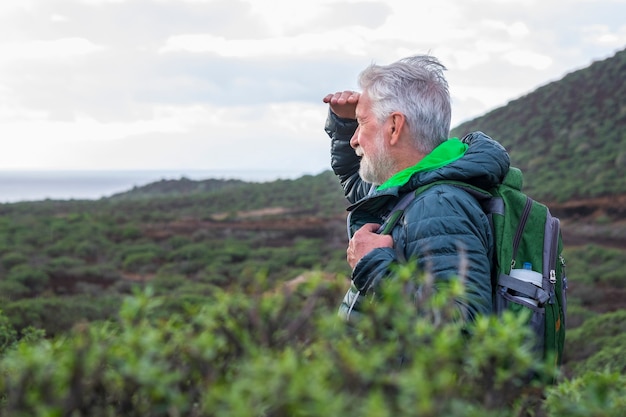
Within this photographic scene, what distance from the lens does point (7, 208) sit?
3092 cm

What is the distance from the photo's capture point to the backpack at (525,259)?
2.19 metres

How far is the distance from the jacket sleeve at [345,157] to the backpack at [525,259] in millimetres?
1014

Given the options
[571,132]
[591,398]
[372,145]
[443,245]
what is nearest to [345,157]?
[372,145]

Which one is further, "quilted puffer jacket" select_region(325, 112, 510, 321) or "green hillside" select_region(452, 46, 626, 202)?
"green hillside" select_region(452, 46, 626, 202)

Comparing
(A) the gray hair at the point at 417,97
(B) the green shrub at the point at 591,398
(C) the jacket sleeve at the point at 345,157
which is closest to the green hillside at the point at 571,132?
(C) the jacket sleeve at the point at 345,157

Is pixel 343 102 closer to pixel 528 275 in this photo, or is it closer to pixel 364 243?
pixel 364 243

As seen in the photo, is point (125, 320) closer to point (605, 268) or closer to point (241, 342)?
point (241, 342)

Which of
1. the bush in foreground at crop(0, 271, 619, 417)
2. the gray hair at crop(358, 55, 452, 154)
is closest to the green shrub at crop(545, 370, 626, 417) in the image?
the bush in foreground at crop(0, 271, 619, 417)

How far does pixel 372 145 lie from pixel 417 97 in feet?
0.73

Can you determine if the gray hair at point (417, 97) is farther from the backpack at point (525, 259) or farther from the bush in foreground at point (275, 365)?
the bush in foreground at point (275, 365)

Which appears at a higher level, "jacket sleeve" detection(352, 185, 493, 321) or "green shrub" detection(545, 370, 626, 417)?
"jacket sleeve" detection(352, 185, 493, 321)

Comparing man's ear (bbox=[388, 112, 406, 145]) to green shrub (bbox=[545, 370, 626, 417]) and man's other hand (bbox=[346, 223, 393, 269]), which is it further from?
green shrub (bbox=[545, 370, 626, 417])

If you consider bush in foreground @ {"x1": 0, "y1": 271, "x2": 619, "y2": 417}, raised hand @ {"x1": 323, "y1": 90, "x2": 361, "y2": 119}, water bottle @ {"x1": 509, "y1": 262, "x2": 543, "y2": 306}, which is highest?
raised hand @ {"x1": 323, "y1": 90, "x2": 361, "y2": 119}

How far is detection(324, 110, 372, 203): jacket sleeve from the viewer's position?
3.26 metres
